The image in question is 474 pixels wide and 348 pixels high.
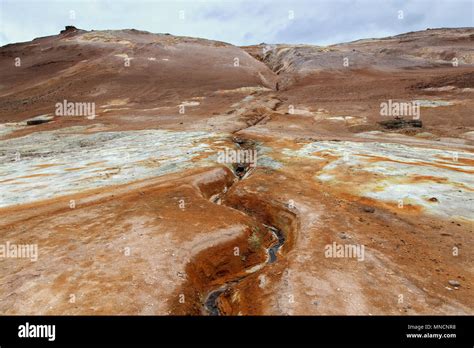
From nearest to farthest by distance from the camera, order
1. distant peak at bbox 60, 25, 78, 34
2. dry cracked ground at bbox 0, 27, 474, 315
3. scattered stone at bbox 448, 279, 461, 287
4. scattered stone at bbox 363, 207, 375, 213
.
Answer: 1. dry cracked ground at bbox 0, 27, 474, 315
2. scattered stone at bbox 448, 279, 461, 287
3. scattered stone at bbox 363, 207, 375, 213
4. distant peak at bbox 60, 25, 78, 34

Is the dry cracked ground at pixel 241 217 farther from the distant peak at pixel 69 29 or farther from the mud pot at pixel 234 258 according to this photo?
the distant peak at pixel 69 29

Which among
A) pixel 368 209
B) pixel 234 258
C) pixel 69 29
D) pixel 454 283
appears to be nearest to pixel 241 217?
pixel 234 258

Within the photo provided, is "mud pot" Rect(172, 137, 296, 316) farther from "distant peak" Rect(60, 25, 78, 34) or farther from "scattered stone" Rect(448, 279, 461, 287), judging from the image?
"distant peak" Rect(60, 25, 78, 34)

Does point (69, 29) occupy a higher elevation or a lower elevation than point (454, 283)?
higher

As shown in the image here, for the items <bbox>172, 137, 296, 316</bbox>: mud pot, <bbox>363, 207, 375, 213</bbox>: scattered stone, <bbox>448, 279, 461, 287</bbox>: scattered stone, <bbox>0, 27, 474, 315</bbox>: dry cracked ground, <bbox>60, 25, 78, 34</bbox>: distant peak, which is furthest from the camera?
<bbox>60, 25, 78, 34</bbox>: distant peak

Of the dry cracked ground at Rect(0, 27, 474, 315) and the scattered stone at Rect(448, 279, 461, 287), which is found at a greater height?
the dry cracked ground at Rect(0, 27, 474, 315)

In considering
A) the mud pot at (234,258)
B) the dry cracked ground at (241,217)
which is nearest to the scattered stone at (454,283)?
the dry cracked ground at (241,217)

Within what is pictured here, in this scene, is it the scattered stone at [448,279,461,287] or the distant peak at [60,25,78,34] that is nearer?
the scattered stone at [448,279,461,287]

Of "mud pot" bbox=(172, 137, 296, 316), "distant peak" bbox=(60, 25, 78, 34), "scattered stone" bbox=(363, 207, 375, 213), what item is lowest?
"mud pot" bbox=(172, 137, 296, 316)

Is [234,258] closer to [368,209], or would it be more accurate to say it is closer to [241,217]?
[241,217]

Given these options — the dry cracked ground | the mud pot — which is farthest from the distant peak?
the mud pot

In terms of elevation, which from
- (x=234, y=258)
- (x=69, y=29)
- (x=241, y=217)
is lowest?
(x=234, y=258)
